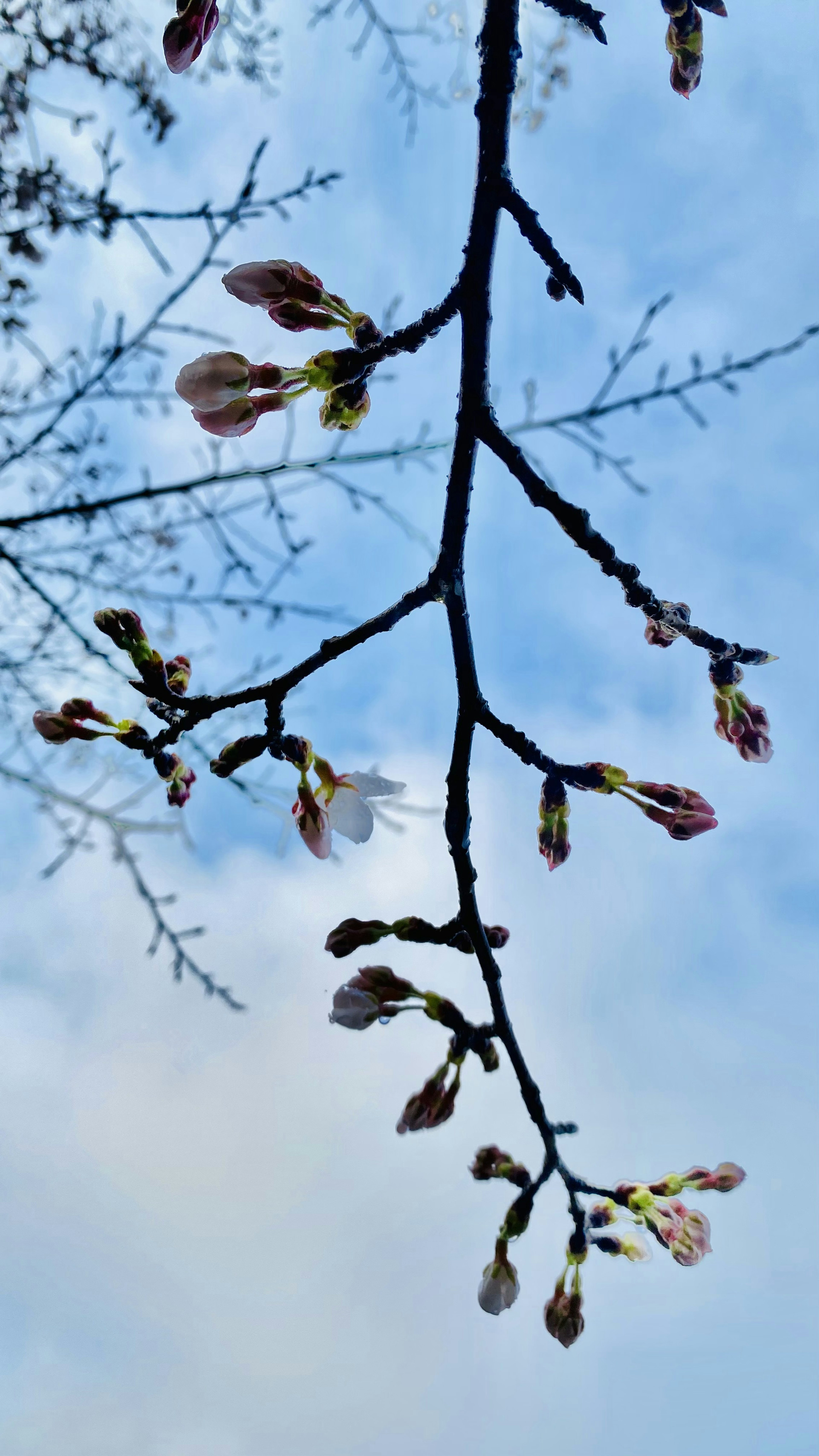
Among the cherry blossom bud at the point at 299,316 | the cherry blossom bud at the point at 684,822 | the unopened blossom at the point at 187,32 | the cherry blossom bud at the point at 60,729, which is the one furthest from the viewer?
the cherry blossom bud at the point at 60,729

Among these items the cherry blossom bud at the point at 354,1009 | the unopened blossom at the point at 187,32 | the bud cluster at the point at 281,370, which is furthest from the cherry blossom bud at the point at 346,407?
the cherry blossom bud at the point at 354,1009

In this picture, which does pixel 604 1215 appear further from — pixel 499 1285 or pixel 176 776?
pixel 176 776

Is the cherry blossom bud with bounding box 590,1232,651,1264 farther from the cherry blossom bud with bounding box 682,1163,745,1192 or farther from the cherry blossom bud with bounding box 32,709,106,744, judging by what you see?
the cherry blossom bud with bounding box 32,709,106,744

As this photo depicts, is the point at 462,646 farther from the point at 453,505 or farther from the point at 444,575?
the point at 453,505

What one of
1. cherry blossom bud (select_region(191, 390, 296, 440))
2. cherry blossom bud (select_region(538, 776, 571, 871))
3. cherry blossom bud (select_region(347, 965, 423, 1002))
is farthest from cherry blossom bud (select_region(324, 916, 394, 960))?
cherry blossom bud (select_region(191, 390, 296, 440))

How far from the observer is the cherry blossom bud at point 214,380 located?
1.33 meters

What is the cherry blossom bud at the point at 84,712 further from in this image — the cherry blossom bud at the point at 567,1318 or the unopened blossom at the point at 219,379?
the cherry blossom bud at the point at 567,1318

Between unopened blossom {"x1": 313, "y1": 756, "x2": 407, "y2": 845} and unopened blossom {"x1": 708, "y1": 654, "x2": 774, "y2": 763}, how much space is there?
745 millimetres

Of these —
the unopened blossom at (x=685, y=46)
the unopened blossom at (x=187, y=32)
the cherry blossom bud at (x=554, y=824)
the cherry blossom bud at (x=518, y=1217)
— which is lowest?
the cherry blossom bud at (x=518, y=1217)

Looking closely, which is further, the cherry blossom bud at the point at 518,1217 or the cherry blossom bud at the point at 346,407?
the cherry blossom bud at the point at 518,1217

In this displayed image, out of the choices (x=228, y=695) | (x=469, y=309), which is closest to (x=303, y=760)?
(x=228, y=695)

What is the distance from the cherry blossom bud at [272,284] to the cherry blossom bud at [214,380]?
143mm

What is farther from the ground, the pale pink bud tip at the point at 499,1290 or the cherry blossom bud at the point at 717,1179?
the cherry blossom bud at the point at 717,1179

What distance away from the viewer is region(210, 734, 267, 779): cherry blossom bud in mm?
1608
